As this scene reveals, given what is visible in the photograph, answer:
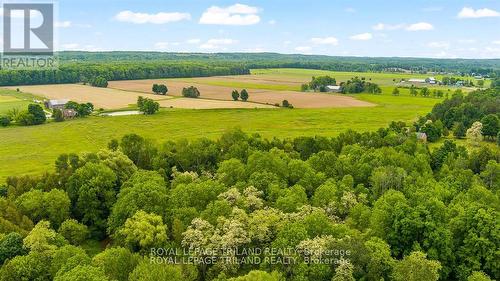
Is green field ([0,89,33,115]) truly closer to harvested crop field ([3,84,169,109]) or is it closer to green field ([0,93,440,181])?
harvested crop field ([3,84,169,109])

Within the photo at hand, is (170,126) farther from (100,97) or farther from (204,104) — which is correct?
(100,97)

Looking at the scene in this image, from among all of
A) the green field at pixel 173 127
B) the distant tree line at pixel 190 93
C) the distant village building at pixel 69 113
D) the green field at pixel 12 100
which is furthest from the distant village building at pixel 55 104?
the distant tree line at pixel 190 93

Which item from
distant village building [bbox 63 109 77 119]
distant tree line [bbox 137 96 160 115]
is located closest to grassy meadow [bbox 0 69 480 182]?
distant tree line [bbox 137 96 160 115]

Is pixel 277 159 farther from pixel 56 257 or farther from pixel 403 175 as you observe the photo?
pixel 56 257

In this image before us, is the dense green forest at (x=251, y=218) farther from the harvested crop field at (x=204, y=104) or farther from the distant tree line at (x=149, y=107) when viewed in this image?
the harvested crop field at (x=204, y=104)

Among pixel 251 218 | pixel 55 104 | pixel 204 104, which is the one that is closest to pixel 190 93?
pixel 204 104

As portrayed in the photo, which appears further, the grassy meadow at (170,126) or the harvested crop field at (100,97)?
the harvested crop field at (100,97)
